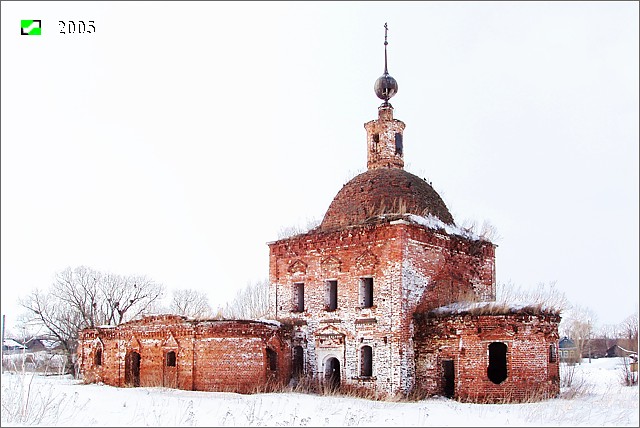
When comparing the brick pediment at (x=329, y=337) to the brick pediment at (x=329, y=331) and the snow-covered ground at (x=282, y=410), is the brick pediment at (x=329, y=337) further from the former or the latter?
the snow-covered ground at (x=282, y=410)

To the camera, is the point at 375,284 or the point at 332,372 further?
the point at 332,372

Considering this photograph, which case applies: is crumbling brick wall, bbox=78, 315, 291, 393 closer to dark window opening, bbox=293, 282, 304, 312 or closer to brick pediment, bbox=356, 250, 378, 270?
dark window opening, bbox=293, 282, 304, 312

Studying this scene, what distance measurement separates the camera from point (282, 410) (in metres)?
13.3

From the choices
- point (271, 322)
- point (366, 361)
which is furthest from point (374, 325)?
point (271, 322)

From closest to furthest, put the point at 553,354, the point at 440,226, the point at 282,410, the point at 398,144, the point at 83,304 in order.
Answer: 1. the point at 282,410
2. the point at 553,354
3. the point at 440,226
4. the point at 398,144
5. the point at 83,304

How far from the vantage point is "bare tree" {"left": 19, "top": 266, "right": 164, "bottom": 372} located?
3353 centimetres

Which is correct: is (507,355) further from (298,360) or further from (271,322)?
(271,322)

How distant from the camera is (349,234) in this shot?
18531 millimetres

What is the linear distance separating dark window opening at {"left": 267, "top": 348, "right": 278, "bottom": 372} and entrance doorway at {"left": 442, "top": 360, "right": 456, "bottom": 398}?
182 inches

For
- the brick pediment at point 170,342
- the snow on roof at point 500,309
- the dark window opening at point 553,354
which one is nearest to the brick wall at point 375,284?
the snow on roof at point 500,309

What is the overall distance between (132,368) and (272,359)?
14.8 feet

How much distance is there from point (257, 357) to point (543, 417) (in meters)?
7.90

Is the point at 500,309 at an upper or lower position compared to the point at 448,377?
upper

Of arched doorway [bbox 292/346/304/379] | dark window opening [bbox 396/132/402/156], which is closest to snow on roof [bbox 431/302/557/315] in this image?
arched doorway [bbox 292/346/304/379]
